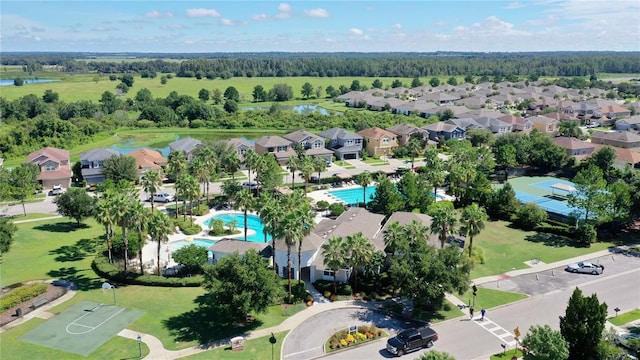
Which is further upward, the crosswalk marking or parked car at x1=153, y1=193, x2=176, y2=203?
parked car at x1=153, y1=193, x2=176, y2=203

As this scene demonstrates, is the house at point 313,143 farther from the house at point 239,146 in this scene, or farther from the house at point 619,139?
the house at point 619,139

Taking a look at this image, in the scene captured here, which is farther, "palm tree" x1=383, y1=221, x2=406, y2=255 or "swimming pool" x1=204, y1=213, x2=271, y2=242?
"swimming pool" x1=204, y1=213, x2=271, y2=242

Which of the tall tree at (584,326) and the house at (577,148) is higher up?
the house at (577,148)

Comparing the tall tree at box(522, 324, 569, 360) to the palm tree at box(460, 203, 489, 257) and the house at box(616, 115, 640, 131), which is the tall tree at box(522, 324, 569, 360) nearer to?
the palm tree at box(460, 203, 489, 257)

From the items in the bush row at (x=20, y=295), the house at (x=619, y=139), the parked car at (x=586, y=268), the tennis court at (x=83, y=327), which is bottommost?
the tennis court at (x=83, y=327)

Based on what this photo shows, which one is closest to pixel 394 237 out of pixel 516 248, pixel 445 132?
pixel 516 248

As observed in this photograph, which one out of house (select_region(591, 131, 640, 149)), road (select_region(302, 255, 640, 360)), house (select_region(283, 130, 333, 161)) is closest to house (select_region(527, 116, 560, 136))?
house (select_region(591, 131, 640, 149))

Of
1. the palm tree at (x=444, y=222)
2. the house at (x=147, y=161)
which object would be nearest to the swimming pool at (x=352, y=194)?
the palm tree at (x=444, y=222)
